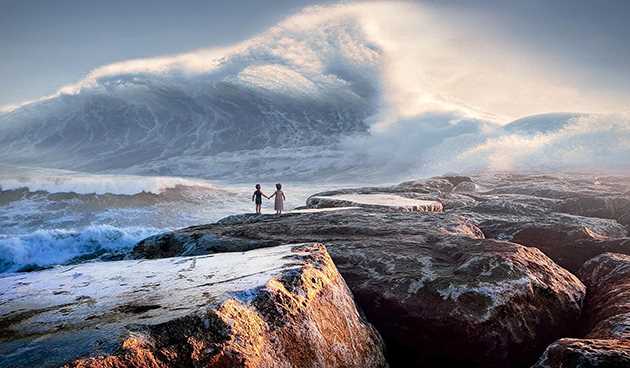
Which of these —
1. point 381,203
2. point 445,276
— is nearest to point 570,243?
point 445,276

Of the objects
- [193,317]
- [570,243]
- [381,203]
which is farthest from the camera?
[381,203]

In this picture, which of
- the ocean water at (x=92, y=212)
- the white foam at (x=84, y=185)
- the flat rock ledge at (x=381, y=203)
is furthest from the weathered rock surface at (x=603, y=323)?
the white foam at (x=84, y=185)

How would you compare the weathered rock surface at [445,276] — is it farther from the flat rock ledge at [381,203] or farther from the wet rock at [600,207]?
the wet rock at [600,207]

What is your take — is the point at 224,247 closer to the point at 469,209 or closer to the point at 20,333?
the point at 20,333

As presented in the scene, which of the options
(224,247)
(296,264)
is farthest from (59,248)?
(296,264)

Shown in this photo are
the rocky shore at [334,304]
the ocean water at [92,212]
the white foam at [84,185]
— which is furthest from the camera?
the white foam at [84,185]

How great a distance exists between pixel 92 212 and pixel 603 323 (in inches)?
602

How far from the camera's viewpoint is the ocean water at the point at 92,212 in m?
10.0

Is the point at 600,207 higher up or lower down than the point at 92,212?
higher up

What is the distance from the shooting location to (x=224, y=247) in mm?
4703

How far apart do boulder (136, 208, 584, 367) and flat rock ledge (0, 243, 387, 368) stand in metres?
0.37

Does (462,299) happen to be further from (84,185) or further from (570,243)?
(84,185)

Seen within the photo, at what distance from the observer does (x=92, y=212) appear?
614 inches

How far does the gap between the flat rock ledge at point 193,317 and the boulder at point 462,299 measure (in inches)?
14.5
